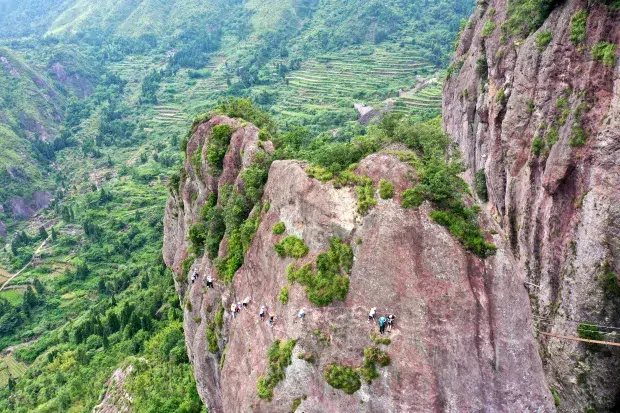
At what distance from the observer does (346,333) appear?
24828mm

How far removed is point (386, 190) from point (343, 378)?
34.5 feet

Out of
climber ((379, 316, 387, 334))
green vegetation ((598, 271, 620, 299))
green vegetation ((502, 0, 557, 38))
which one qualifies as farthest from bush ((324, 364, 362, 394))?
green vegetation ((502, 0, 557, 38))

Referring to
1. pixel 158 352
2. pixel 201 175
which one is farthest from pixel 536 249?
pixel 158 352

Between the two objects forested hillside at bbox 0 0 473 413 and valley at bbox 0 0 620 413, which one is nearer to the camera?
valley at bbox 0 0 620 413

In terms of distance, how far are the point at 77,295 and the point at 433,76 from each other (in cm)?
12687

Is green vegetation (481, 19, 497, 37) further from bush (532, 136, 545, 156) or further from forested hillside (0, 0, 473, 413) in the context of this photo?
bush (532, 136, 545, 156)

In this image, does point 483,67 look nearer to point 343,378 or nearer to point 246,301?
point 246,301

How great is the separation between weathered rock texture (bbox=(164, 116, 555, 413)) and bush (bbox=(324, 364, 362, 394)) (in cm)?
34

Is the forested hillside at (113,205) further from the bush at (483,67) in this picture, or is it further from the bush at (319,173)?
the bush at (483,67)

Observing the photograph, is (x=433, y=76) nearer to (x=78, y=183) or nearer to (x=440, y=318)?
(x=78, y=183)

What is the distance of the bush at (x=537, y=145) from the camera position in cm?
3538

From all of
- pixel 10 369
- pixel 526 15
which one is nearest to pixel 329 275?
pixel 526 15

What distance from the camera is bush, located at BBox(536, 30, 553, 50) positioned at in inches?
1426

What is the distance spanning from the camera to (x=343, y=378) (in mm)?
24141
